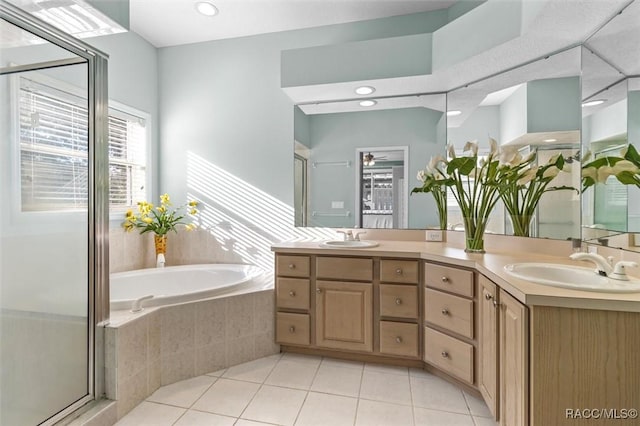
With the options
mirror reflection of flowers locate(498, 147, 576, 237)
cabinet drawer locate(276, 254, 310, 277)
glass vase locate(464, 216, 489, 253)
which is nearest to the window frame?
cabinet drawer locate(276, 254, 310, 277)

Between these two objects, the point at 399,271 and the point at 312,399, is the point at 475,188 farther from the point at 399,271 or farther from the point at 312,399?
the point at 312,399

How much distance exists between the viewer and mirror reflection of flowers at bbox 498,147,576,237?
78.0 inches

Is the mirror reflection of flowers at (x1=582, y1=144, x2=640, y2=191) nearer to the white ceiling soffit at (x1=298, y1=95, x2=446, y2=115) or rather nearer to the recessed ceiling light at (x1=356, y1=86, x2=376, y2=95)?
the white ceiling soffit at (x1=298, y1=95, x2=446, y2=115)

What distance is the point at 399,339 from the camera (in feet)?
7.10

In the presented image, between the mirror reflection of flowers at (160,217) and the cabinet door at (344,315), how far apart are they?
5.30 ft

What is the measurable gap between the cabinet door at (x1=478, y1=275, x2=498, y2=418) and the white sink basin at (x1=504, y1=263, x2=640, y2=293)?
16 centimetres

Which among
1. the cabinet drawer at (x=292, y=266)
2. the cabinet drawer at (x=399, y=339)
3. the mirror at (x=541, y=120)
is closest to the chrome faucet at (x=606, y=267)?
the mirror at (x=541, y=120)

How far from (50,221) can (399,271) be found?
1941 mm

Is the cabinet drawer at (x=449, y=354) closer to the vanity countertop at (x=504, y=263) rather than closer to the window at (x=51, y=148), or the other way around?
the vanity countertop at (x=504, y=263)

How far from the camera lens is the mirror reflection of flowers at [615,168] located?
1.47m

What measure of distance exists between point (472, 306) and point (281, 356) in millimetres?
1396

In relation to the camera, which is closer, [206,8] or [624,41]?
[624,41]

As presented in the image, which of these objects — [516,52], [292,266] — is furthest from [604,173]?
[292,266]

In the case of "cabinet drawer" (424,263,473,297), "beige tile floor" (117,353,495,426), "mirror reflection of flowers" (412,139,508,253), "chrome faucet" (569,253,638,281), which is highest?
"mirror reflection of flowers" (412,139,508,253)
